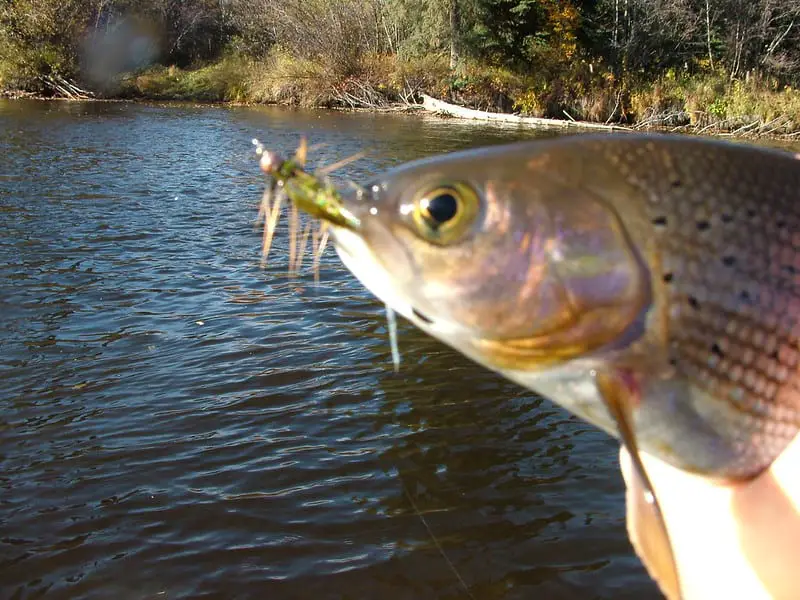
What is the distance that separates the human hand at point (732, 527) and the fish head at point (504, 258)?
19.2 inches

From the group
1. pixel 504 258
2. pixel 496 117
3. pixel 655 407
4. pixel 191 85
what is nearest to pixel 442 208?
pixel 504 258

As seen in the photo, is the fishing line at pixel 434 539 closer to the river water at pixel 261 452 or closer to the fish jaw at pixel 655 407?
the river water at pixel 261 452

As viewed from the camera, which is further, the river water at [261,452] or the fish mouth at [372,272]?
the river water at [261,452]

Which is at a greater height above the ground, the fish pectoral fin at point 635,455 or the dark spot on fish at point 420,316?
the dark spot on fish at point 420,316

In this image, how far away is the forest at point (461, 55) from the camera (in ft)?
133

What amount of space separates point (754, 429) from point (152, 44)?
59992 mm

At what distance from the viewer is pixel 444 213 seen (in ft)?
5.84

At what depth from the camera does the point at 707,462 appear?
1699 millimetres

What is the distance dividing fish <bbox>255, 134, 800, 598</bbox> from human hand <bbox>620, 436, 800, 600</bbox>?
62 mm

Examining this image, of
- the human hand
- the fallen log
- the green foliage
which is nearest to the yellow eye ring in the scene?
the human hand

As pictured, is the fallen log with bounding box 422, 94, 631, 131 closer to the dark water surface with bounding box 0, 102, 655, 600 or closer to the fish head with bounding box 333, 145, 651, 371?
the dark water surface with bounding box 0, 102, 655, 600

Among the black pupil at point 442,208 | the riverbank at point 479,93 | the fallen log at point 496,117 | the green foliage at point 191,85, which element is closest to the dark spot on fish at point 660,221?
the black pupil at point 442,208

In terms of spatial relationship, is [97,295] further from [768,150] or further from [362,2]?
[362,2]

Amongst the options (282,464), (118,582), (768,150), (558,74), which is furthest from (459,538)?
(558,74)
